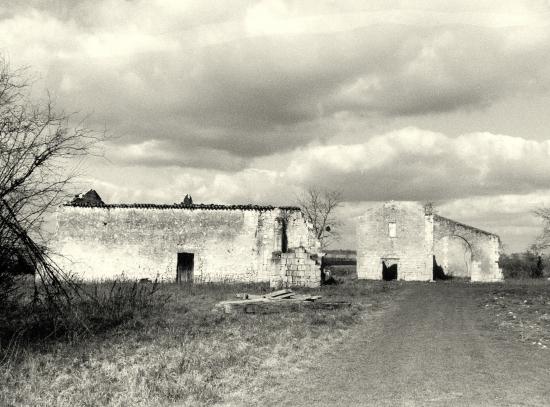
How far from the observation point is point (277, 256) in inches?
952

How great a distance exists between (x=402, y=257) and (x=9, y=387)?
30.7 metres

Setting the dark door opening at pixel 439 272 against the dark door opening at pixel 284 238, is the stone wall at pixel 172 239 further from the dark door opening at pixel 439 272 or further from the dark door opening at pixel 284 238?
the dark door opening at pixel 439 272

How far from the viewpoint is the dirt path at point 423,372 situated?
5992mm

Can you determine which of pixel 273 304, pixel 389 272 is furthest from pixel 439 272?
pixel 273 304

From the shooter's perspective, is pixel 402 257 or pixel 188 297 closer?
pixel 188 297

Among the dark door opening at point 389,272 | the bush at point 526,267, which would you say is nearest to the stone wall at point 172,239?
the dark door opening at point 389,272

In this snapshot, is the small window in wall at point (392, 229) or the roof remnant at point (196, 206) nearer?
the roof remnant at point (196, 206)

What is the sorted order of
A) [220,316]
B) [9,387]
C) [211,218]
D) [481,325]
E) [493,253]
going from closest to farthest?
[9,387] → [481,325] → [220,316] → [211,218] → [493,253]

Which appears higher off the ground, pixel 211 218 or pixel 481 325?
pixel 211 218

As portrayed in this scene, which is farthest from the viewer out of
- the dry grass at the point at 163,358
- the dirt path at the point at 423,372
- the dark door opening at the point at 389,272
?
the dark door opening at the point at 389,272

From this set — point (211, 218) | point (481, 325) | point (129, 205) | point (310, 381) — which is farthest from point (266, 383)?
point (129, 205)

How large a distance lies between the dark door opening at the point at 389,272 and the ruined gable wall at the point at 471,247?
3.24 metres

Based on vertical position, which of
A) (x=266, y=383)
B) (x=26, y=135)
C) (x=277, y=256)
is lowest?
(x=266, y=383)

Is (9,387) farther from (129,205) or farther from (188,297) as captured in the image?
(129,205)
